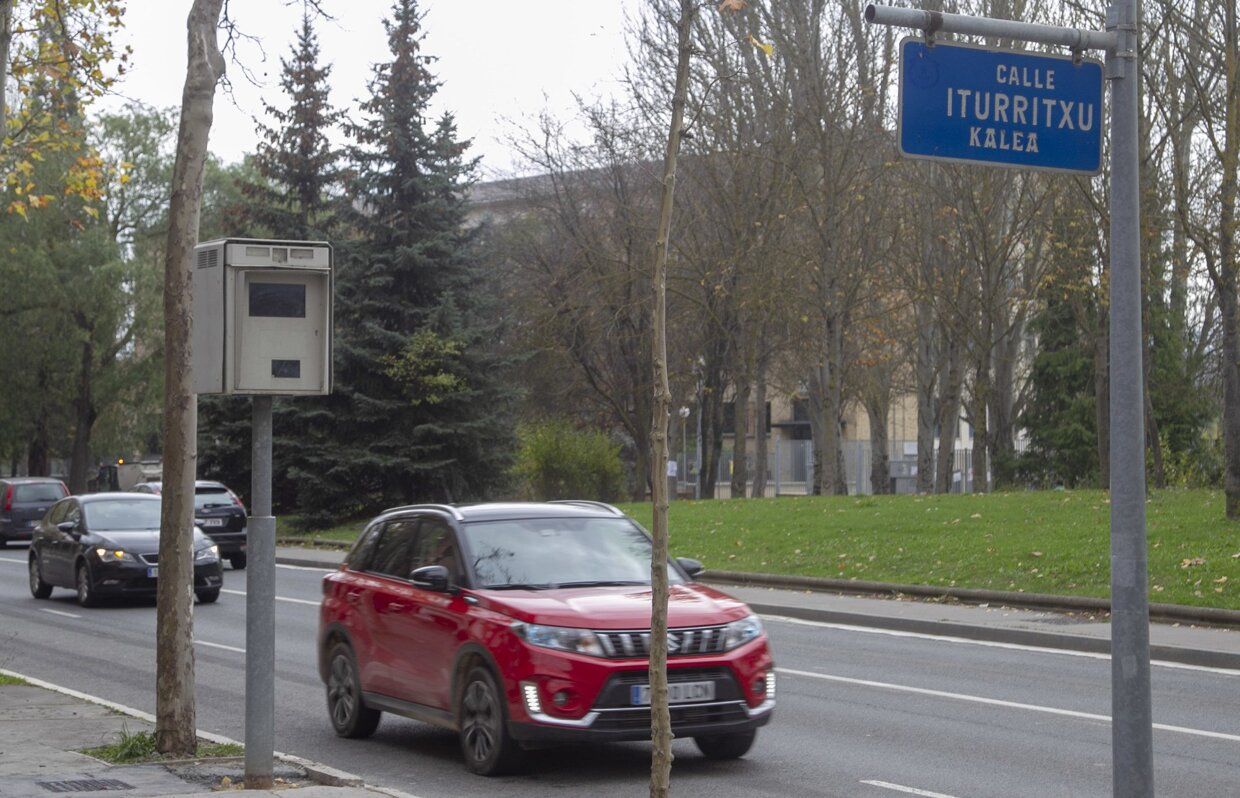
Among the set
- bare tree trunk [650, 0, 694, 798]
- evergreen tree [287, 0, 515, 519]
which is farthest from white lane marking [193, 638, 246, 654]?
evergreen tree [287, 0, 515, 519]

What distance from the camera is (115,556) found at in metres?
21.7

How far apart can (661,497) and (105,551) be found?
17.8m

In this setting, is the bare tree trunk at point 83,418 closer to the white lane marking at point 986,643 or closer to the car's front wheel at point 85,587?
the car's front wheel at point 85,587

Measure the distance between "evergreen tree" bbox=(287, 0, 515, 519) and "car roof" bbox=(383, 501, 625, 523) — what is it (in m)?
28.9

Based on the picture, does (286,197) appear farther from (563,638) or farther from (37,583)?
(563,638)

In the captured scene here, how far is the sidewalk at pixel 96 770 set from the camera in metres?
8.35

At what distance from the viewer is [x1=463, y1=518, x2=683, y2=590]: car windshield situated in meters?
10.1

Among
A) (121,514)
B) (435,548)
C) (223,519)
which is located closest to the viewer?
(435,548)

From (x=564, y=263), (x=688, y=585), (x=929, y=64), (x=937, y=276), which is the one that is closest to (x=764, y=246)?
(x=937, y=276)

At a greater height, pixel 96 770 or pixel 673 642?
pixel 673 642

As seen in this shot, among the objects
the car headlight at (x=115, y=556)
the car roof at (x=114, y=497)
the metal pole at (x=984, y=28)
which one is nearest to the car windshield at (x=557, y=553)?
the metal pole at (x=984, y=28)

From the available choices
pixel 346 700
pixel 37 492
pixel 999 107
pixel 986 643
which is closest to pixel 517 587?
pixel 346 700

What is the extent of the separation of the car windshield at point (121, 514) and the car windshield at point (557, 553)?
13537 mm

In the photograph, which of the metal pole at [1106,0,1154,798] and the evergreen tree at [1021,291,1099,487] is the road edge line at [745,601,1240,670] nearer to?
the metal pole at [1106,0,1154,798]
